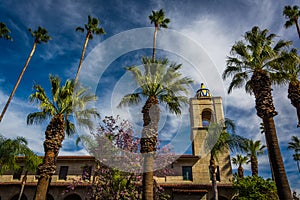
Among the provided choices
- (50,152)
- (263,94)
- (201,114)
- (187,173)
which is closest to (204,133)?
(201,114)

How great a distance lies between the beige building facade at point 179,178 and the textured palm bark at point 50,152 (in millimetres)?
9763

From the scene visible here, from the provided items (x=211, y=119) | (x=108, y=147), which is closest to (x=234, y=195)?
(x=211, y=119)

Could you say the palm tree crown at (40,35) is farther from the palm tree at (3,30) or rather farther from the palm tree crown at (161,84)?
the palm tree crown at (161,84)

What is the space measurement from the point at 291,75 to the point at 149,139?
12.0 metres

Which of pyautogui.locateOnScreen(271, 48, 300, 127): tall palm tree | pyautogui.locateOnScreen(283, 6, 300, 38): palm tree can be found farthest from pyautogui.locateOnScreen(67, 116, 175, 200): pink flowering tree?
pyautogui.locateOnScreen(283, 6, 300, 38): palm tree

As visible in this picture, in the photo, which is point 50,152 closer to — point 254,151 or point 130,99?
point 130,99

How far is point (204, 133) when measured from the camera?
2698 cm

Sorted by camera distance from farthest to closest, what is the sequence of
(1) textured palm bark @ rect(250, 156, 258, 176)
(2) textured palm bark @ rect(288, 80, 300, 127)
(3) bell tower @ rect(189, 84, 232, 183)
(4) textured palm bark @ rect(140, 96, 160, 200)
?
1. (1) textured palm bark @ rect(250, 156, 258, 176)
2. (3) bell tower @ rect(189, 84, 232, 183)
3. (2) textured palm bark @ rect(288, 80, 300, 127)
4. (4) textured palm bark @ rect(140, 96, 160, 200)

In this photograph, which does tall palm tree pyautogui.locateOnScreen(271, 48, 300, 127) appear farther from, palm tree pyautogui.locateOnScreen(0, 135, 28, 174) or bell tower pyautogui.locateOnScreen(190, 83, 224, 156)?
palm tree pyautogui.locateOnScreen(0, 135, 28, 174)

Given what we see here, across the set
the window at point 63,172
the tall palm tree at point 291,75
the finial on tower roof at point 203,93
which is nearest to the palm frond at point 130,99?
the tall palm tree at point 291,75

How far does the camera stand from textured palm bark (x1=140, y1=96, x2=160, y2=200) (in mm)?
10312

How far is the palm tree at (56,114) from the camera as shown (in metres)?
12.4

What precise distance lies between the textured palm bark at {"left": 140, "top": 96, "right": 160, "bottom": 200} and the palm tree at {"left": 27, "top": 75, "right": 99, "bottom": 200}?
490 cm

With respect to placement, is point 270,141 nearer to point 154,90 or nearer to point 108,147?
point 154,90
